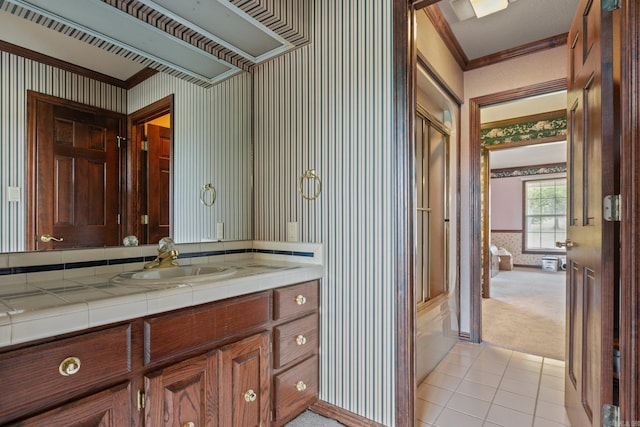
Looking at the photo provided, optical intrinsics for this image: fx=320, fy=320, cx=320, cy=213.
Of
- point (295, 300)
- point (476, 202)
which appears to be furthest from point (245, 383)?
point (476, 202)

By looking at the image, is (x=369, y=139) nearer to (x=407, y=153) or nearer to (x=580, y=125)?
(x=407, y=153)

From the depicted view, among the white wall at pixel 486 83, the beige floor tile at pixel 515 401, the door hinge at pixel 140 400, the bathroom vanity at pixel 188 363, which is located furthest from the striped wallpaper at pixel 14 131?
the white wall at pixel 486 83

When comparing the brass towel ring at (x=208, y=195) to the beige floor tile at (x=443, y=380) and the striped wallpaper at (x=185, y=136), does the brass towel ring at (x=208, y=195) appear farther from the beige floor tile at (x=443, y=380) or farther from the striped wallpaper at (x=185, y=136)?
the beige floor tile at (x=443, y=380)

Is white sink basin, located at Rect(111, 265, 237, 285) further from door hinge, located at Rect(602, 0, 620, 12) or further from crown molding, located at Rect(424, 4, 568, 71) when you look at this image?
crown molding, located at Rect(424, 4, 568, 71)

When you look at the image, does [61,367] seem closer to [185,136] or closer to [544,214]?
[185,136]

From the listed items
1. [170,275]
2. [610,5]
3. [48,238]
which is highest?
[610,5]

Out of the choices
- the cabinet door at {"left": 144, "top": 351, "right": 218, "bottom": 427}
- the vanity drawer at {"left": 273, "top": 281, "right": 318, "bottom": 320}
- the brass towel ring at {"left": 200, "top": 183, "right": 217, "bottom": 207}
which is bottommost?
the cabinet door at {"left": 144, "top": 351, "right": 218, "bottom": 427}

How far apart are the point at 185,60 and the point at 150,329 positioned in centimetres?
151

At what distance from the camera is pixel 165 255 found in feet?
5.23

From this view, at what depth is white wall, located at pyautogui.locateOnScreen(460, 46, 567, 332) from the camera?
9.25 feet

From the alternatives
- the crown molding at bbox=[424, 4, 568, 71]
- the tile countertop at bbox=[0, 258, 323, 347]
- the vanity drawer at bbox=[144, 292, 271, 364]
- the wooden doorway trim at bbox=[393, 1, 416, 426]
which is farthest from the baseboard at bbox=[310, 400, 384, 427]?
the crown molding at bbox=[424, 4, 568, 71]

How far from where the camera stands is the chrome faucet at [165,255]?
1573 millimetres

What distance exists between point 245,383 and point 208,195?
3.62 feet

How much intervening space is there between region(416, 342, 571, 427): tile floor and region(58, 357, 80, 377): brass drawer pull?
166cm
